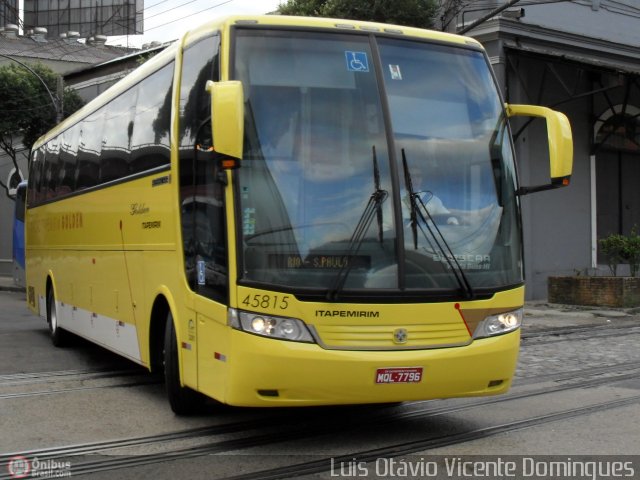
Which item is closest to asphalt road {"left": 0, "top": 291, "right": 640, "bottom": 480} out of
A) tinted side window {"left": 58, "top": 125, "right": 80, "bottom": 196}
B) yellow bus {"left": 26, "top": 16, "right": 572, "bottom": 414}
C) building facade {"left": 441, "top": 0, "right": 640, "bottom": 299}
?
yellow bus {"left": 26, "top": 16, "right": 572, "bottom": 414}

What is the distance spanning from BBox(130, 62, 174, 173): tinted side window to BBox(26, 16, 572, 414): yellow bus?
0.32 metres

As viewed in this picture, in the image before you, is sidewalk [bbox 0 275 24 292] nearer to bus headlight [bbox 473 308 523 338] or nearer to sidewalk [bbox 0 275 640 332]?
sidewalk [bbox 0 275 640 332]

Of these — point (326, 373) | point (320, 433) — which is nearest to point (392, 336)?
point (326, 373)

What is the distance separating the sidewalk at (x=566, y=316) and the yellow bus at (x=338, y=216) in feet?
32.6

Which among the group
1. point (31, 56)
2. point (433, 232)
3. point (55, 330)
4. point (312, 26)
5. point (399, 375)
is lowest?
point (55, 330)

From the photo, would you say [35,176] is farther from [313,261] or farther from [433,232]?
[433,232]

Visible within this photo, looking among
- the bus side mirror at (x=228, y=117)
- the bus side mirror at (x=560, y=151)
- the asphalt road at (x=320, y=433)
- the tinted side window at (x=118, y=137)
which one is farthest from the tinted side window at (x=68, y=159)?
the bus side mirror at (x=560, y=151)

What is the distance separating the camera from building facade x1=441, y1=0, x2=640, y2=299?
862 inches

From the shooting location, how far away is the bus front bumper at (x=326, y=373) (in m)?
6.18

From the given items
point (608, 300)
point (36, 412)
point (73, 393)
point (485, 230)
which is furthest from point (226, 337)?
point (608, 300)

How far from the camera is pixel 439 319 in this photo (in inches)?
256

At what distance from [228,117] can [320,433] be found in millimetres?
2741

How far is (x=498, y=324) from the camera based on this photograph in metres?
6.79

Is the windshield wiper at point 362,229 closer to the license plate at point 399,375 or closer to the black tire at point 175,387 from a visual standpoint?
the license plate at point 399,375
